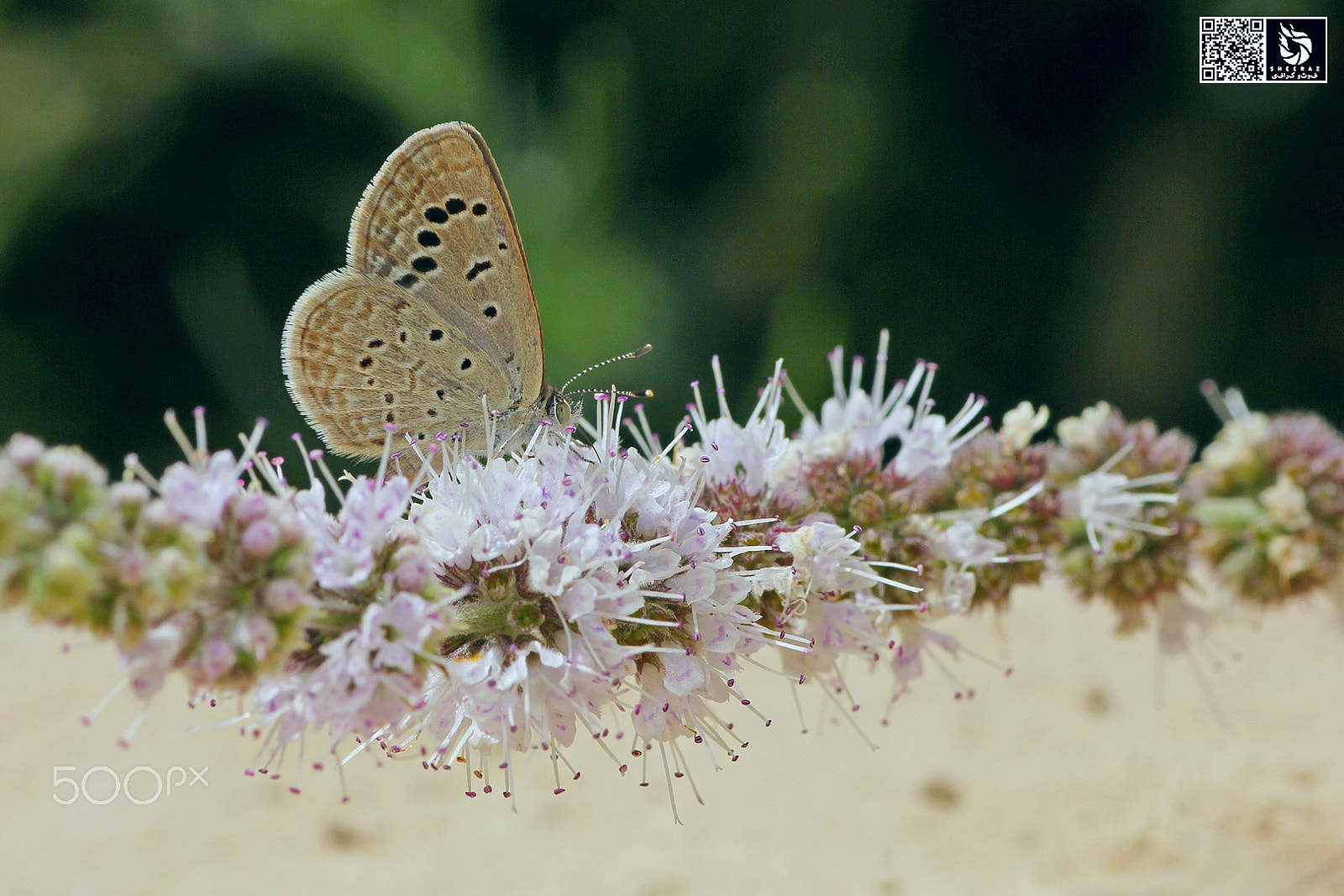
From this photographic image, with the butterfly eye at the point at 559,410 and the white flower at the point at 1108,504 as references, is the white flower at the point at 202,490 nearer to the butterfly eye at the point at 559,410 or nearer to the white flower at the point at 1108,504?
the butterfly eye at the point at 559,410

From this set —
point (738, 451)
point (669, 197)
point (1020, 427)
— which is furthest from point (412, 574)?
point (669, 197)

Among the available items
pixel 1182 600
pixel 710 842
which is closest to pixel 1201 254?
pixel 1182 600

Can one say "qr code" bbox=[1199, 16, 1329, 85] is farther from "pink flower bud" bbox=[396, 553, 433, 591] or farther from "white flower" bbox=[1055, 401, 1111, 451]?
"pink flower bud" bbox=[396, 553, 433, 591]

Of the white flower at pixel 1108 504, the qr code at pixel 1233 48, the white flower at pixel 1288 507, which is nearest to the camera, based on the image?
the white flower at pixel 1108 504

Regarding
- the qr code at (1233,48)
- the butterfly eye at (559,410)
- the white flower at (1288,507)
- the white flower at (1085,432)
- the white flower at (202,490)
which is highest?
the qr code at (1233,48)

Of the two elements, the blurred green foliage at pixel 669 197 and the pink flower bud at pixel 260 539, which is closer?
the pink flower bud at pixel 260 539

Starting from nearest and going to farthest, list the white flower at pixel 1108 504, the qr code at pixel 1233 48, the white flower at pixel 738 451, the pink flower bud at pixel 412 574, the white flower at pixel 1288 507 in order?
the pink flower bud at pixel 412 574, the white flower at pixel 738 451, the white flower at pixel 1108 504, the white flower at pixel 1288 507, the qr code at pixel 1233 48

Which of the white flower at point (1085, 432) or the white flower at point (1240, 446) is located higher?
the white flower at point (1085, 432)

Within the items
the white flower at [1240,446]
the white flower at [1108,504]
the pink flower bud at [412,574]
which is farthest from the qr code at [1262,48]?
the pink flower bud at [412,574]

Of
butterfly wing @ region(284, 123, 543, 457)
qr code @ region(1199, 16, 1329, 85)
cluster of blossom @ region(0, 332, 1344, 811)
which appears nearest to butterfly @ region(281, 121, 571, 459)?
butterfly wing @ region(284, 123, 543, 457)
